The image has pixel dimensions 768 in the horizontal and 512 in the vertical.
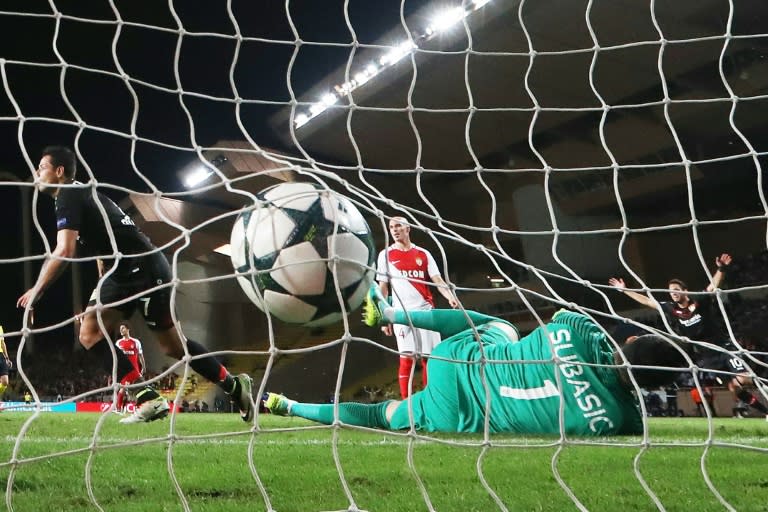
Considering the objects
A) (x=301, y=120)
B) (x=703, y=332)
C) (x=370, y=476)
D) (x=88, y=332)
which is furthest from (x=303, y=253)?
(x=301, y=120)

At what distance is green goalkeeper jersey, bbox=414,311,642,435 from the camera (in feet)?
7.51

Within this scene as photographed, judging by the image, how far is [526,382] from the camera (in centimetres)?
241

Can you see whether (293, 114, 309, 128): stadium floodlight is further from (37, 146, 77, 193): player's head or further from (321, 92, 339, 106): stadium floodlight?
(37, 146, 77, 193): player's head

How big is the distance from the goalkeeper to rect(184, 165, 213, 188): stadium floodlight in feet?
17.2

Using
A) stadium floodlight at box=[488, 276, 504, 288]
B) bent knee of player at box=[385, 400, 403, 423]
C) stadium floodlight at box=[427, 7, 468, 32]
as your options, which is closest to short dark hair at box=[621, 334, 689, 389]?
bent knee of player at box=[385, 400, 403, 423]

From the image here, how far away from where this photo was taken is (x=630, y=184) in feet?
25.0

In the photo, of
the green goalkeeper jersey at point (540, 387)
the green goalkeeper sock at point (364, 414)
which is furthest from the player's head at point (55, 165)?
the green goalkeeper jersey at point (540, 387)

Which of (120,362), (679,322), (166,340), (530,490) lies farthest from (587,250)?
(530,490)

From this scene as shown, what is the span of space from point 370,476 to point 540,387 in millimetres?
988

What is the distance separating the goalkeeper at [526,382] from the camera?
2273mm

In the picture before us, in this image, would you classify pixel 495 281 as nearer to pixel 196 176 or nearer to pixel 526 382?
pixel 196 176

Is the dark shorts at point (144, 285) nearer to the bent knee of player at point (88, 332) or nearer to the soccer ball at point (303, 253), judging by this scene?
the bent knee of player at point (88, 332)

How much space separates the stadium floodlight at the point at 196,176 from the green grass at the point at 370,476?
18.0 ft

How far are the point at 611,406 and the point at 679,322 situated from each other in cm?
200
